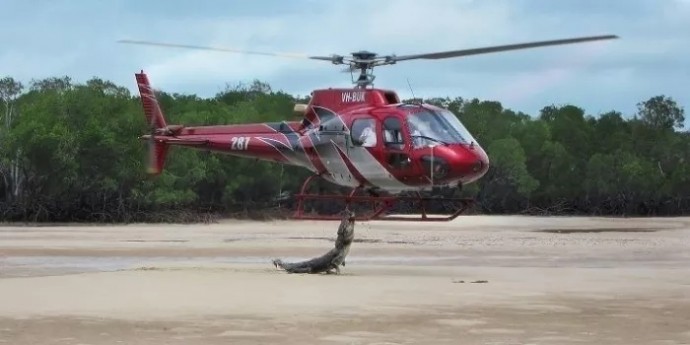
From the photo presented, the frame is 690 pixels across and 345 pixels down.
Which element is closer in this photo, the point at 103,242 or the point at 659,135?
the point at 103,242

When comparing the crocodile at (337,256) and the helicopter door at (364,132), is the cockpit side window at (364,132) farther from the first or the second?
the crocodile at (337,256)

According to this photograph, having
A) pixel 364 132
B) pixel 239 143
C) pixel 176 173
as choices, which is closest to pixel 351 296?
pixel 364 132

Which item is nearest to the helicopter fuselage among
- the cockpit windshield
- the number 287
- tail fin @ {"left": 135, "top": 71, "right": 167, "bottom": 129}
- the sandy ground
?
the cockpit windshield

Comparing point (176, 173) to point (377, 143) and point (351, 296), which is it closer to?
point (377, 143)

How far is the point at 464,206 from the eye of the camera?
85.1ft

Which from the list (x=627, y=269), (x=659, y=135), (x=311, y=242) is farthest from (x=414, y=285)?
(x=659, y=135)

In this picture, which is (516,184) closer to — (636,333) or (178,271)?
(178,271)

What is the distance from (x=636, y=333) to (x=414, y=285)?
732 cm

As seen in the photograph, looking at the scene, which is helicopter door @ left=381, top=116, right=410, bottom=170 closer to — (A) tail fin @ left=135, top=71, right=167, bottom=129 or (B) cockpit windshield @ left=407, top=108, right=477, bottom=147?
(B) cockpit windshield @ left=407, top=108, right=477, bottom=147

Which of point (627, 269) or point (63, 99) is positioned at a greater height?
point (63, 99)

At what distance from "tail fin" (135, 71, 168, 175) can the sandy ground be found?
243cm

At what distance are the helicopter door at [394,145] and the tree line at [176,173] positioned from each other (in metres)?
37.8

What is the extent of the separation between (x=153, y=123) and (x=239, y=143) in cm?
509

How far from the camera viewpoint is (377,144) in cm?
2650
